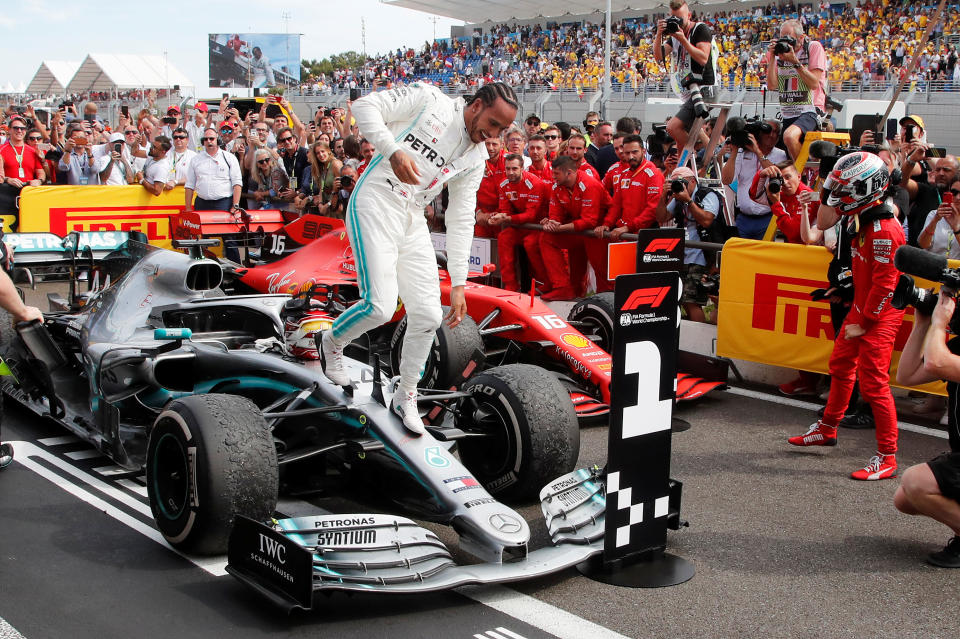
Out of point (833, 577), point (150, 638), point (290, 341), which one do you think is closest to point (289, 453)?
point (290, 341)

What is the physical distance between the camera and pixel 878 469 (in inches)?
221

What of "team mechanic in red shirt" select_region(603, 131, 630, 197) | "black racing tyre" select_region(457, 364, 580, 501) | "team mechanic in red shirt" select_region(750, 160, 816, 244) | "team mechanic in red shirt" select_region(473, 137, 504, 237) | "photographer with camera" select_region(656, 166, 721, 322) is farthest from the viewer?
"team mechanic in red shirt" select_region(473, 137, 504, 237)

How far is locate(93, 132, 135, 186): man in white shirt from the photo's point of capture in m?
14.9

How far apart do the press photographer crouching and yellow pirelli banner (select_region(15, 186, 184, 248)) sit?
454 inches

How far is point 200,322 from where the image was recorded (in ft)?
20.2

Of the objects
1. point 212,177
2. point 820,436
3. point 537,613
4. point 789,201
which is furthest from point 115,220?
point 537,613

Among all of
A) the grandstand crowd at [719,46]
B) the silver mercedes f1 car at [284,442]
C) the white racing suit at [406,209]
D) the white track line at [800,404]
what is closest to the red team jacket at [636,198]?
the white track line at [800,404]

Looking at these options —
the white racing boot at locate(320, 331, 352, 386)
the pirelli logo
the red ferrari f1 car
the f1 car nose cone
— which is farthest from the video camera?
the pirelli logo

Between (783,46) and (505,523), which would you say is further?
(783,46)

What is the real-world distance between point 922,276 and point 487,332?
3.44 m

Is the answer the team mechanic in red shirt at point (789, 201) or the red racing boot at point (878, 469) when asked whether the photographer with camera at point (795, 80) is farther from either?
the red racing boot at point (878, 469)

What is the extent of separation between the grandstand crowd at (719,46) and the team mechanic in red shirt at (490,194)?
8.80 metres

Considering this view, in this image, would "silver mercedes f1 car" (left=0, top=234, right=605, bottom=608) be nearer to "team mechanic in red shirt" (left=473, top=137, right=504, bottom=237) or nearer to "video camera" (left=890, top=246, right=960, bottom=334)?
"video camera" (left=890, top=246, right=960, bottom=334)

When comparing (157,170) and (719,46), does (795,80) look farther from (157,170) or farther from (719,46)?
(719,46)
